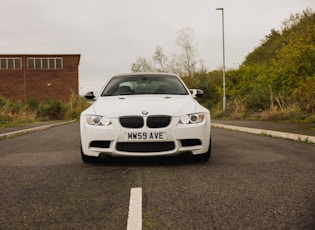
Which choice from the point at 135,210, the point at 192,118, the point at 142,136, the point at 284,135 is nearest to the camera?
the point at 135,210

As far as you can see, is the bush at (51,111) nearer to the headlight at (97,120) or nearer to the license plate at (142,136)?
the headlight at (97,120)

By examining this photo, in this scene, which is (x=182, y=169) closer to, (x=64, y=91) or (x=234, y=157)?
(x=234, y=157)

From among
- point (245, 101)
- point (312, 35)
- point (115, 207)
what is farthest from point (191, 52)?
point (115, 207)

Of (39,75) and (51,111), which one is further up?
(39,75)

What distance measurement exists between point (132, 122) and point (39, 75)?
55.7 metres

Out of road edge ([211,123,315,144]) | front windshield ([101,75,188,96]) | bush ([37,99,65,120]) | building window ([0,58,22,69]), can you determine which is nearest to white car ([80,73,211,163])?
front windshield ([101,75,188,96])

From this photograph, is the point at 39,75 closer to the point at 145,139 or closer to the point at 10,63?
the point at 10,63

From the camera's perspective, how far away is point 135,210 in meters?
3.12

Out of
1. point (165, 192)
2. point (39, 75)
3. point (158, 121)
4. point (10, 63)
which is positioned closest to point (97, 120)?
point (158, 121)

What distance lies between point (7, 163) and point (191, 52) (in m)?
39.7

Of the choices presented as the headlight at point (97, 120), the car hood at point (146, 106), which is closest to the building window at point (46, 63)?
the car hood at point (146, 106)

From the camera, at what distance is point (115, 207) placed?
327 centimetres

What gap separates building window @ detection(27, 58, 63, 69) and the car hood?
5446 centimetres

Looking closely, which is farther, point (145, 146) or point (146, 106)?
point (146, 106)
